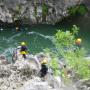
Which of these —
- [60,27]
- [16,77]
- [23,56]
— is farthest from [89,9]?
[16,77]

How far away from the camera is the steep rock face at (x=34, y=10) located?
163 ft

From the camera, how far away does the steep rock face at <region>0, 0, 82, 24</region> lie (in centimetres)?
4975

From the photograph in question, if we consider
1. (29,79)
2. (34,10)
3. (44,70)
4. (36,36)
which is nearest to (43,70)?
(44,70)

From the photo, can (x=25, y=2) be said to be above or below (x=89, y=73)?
above

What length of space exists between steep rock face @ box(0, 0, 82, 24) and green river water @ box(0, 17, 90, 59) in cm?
111

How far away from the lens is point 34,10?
5031 cm

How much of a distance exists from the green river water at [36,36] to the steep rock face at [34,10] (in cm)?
111

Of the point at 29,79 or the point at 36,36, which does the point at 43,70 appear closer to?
the point at 29,79

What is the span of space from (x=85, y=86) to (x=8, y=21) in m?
25.1

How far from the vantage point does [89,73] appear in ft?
85.7

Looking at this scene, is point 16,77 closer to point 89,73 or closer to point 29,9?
point 89,73

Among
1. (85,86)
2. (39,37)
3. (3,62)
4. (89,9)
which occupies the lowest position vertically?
(85,86)

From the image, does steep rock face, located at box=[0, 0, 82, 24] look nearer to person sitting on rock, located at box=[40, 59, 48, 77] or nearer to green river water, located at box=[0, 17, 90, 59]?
green river water, located at box=[0, 17, 90, 59]

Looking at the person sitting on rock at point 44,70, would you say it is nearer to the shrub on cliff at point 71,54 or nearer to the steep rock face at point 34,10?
the shrub on cliff at point 71,54
